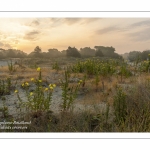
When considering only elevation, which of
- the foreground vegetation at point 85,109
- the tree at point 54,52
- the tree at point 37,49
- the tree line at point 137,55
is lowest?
the foreground vegetation at point 85,109

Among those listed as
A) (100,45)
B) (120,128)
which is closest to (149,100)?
(120,128)

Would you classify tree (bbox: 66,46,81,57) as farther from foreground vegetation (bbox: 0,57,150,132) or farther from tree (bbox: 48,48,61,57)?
foreground vegetation (bbox: 0,57,150,132)

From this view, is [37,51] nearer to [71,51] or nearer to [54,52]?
[54,52]

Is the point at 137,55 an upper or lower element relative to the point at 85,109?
upper

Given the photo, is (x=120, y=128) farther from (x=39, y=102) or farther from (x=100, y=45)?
(x=100, y=45)

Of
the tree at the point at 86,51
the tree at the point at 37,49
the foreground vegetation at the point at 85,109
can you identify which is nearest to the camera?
the foreground vegetation at the point at 85,109

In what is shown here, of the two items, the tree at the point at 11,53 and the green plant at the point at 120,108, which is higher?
the tree at the point at 11,53

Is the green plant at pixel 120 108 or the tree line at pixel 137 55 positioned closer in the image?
the green plant at pixel 120 108

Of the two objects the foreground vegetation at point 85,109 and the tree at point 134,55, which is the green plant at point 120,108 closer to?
the foreground vegetation at point 85,109

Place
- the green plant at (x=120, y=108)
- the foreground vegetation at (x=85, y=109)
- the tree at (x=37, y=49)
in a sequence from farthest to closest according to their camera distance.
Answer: the tree at (x=37, y=49) < the green plant at (x=120, y=108) < the foreground vegetation at (x=85, y=109)

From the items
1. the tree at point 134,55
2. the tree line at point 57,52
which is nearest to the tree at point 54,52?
the tree line at point 57,52

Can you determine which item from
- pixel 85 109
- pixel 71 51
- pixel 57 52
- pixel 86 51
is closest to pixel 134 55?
pixel 86 51

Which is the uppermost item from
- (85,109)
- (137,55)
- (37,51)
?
(37,51)

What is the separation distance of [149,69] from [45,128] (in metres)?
2.99
